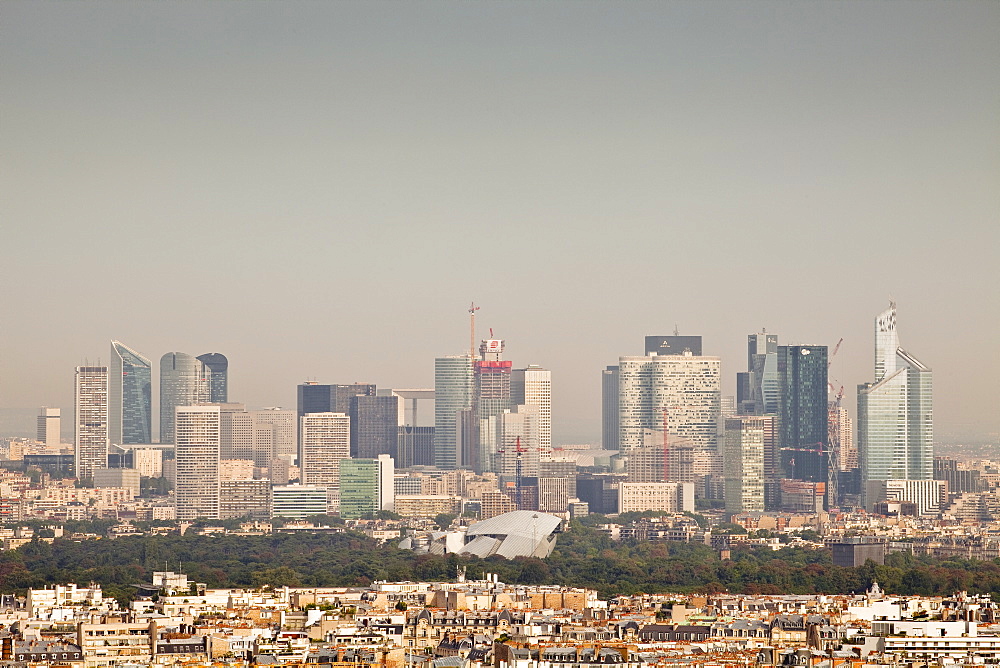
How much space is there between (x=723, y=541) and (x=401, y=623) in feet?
98.8

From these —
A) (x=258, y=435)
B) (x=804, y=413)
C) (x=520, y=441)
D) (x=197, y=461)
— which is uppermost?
(x=804, y=413)

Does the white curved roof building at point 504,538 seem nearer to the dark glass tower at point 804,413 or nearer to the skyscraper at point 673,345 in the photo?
the skyscraper at point 673,345

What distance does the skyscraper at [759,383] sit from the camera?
81.6 m

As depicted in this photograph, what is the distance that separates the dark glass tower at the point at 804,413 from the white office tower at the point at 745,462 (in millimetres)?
1089

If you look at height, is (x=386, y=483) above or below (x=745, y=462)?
below

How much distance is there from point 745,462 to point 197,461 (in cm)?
1918

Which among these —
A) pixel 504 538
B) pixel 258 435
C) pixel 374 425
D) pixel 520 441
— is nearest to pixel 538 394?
pixel 520 441

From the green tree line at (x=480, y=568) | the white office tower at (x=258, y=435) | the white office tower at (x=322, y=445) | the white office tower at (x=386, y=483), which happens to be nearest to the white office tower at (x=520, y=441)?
the white office tower at (x=386, y=483)

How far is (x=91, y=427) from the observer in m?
85.1

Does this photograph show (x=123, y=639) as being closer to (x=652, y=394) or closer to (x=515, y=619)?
(x=515, y=619)

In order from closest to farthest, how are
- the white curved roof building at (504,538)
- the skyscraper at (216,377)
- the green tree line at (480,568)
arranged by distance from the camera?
the green tree line at (480,568), the white curved roof building at (504,538), the skyscraper at (216,377)

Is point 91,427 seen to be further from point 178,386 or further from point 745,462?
point 745,462

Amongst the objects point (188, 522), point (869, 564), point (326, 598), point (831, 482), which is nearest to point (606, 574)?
point (869, 564)

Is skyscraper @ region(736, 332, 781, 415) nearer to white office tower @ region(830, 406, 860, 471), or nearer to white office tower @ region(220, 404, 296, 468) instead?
white office tower @ region(830, 406, 860, 471)
